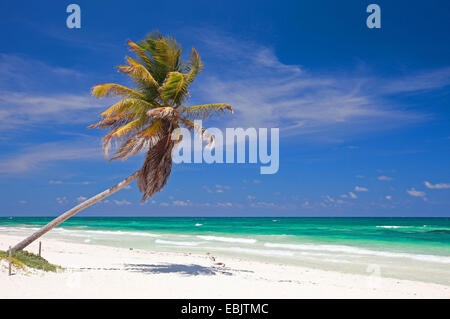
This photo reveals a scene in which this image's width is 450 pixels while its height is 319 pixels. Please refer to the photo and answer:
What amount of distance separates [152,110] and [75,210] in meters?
Answer: 3.49

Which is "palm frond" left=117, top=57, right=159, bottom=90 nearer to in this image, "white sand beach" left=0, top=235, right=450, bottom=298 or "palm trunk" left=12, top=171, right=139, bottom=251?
"palm trunk" left=12, top=171, right=139, bottom=251

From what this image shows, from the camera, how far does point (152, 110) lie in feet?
33.0

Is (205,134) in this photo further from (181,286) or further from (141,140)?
(181,286)

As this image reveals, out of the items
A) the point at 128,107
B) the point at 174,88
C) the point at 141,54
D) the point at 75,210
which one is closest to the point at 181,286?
the point at 75,210

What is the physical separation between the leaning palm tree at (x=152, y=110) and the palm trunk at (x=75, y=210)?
0.03 meters

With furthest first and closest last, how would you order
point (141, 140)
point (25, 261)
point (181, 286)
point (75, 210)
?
point (141, 140) < point (75, 210) < point (25, 261) < point (181, 286)

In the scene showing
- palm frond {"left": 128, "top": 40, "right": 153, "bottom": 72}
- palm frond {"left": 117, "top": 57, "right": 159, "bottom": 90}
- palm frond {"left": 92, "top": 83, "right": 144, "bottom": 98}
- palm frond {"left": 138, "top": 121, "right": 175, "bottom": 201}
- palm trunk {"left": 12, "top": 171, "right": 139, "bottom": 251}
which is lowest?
palm trunk {"left": 12, "top": 171, "right": 139, "bottom": 251}

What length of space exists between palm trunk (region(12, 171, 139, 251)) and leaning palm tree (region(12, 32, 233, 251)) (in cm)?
3

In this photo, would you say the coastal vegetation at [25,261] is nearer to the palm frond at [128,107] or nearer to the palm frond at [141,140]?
the palm frond at [141,140]

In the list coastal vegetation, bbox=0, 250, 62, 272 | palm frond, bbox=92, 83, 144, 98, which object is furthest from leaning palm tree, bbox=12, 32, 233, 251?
coastal vegetation, bbox=0, 250, 62, 272

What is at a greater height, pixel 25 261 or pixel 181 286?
pixel 25 261

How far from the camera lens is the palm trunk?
382 inches
